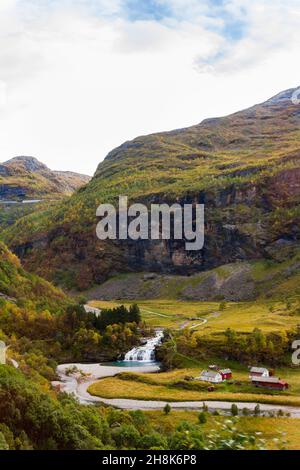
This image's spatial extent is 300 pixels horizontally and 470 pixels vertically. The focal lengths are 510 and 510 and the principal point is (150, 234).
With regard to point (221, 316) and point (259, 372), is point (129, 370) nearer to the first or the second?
point (259, 372)

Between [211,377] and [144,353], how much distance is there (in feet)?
96.4

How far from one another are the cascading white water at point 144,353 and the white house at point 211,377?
953 inches

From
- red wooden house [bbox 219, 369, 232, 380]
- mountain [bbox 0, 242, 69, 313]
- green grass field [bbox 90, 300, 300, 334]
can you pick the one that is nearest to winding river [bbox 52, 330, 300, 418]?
red wooden house [bbox 219, 369, 232, 380]

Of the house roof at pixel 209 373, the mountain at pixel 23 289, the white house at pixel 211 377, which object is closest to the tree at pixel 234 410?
the white house at pixel 211 377

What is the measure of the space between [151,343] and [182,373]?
23.0m

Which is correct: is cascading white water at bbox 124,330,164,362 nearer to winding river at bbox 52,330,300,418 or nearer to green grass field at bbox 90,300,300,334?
winding river at bbox 52,330,300,418

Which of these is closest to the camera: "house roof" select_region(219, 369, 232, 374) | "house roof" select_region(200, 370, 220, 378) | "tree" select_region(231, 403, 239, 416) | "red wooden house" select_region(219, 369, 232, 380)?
"tree" select_region(231, 403, 239, 416)

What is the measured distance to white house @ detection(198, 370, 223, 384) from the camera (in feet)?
321

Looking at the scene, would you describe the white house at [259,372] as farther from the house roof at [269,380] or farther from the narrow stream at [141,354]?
the narrow stream at [141,354]

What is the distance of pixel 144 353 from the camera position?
12488 centimetres

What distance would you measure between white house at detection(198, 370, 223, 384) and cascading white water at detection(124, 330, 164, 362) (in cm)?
2421

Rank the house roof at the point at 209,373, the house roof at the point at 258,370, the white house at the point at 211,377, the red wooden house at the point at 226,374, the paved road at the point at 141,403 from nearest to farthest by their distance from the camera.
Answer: the paved road at the point at 141,403 < the white house at the point at 211,377 < the house roof at the point at 209,373 < the red wooden house at the point at 226,374 < the house roof at the point at 258,370

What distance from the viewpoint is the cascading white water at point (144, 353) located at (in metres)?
124
